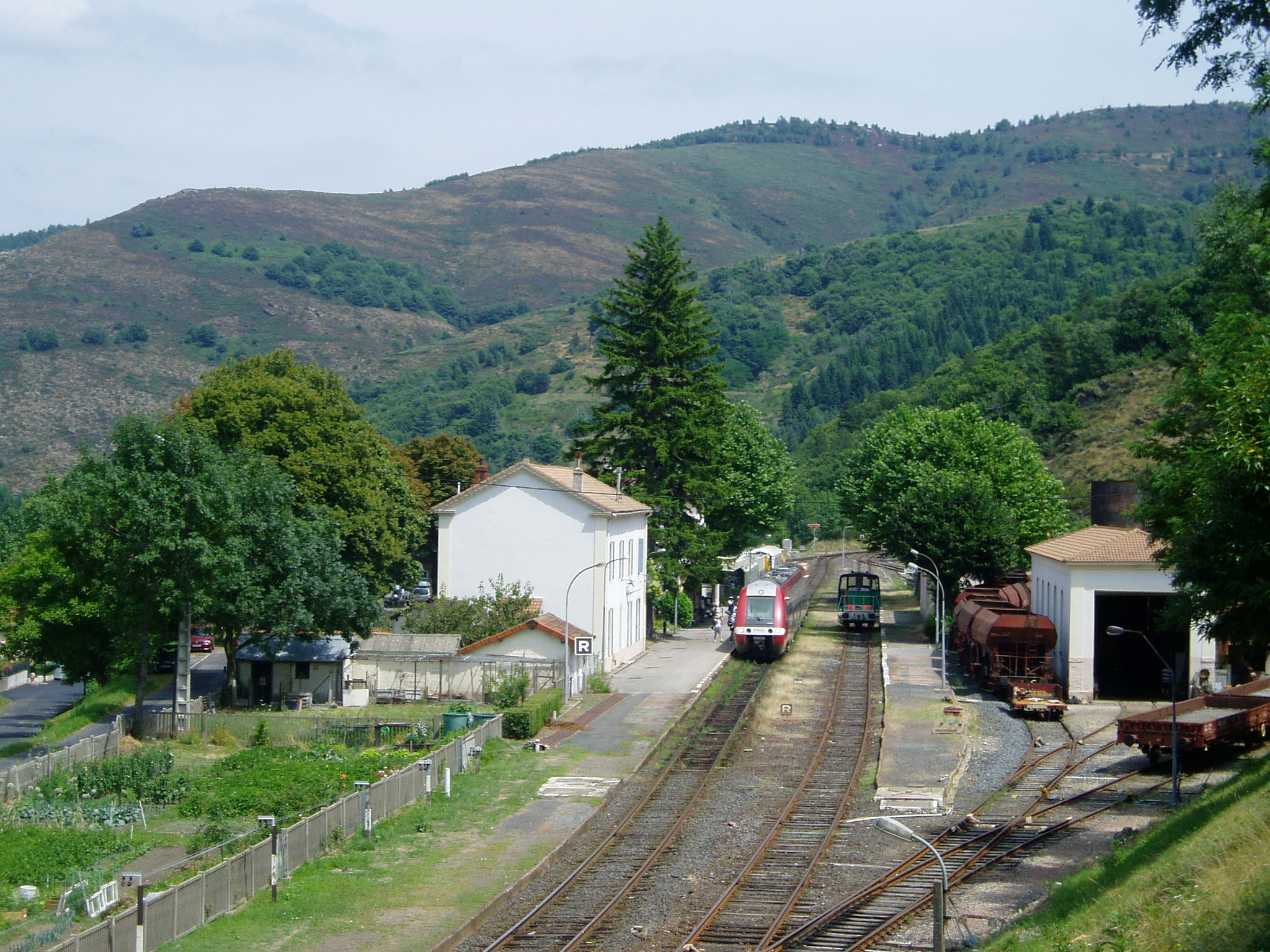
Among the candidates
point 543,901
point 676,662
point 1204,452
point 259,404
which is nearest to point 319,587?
point 259,404

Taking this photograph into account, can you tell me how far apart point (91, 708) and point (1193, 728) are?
40.7 metres

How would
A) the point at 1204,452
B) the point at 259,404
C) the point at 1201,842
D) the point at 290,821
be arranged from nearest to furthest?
1. the point at 1201,842
2. the point at 1204,452
3. the point at 290,821
4. the point at 259,404

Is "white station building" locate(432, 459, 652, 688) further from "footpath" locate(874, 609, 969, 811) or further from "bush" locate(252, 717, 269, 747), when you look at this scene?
"bush" locate(252, 717, 269, 747)

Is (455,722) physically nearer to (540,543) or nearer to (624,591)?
(540,543)

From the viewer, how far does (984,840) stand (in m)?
22.3

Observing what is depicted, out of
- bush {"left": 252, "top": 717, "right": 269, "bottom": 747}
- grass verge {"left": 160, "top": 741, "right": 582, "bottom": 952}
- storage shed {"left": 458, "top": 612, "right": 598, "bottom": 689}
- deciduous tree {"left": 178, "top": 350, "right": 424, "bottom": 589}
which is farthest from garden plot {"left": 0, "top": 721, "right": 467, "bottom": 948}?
deciduous tree {"left": 178, "top": 350, "right": 424, "bottom": 589}

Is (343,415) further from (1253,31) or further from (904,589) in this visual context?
(904,589)

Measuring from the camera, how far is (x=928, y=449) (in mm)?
65250

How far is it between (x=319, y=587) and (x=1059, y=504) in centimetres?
4142

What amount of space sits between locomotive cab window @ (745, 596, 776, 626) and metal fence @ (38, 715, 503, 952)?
83.0 feet

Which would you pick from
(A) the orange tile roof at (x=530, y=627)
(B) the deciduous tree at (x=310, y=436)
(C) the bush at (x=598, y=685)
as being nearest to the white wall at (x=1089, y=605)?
(C) the bush at (x=598, y=685)

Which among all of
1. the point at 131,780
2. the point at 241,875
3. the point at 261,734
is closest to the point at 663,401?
the point at 261,734

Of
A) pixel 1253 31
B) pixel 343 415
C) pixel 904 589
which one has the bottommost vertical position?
pixel 904 589

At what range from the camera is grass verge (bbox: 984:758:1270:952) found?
41.8 feet
